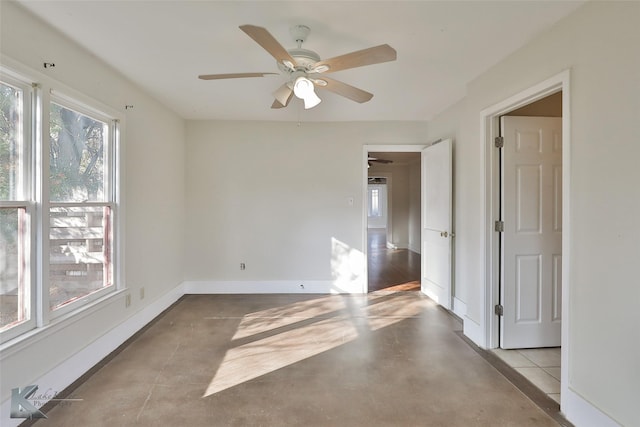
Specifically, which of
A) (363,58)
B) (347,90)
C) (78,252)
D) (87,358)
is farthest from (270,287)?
(363,58)

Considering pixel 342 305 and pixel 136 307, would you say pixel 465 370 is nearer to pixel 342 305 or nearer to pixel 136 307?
pixel 342 305

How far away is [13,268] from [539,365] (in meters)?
3.77

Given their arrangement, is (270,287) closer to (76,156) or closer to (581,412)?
(76,156)

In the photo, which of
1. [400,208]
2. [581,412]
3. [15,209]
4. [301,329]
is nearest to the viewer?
[581,412]

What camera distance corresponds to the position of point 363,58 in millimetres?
1861

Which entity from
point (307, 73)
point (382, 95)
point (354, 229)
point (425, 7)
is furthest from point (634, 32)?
point (354, 229)

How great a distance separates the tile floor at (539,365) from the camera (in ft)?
7.25

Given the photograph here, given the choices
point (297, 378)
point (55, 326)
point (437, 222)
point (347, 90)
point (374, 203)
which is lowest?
point (297, 378)

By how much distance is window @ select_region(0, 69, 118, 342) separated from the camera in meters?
1.86

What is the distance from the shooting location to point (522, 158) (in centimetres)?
271

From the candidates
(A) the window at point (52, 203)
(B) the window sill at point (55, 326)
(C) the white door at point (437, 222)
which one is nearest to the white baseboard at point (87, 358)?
(B) the window sill at point (55, 326)

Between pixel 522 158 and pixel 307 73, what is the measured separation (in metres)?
2.00

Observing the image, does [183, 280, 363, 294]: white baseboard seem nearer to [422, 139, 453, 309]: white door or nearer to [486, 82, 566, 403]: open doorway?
[422, 139, 453, 309]: white door

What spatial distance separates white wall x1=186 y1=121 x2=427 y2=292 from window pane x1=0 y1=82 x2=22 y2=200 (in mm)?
2521
